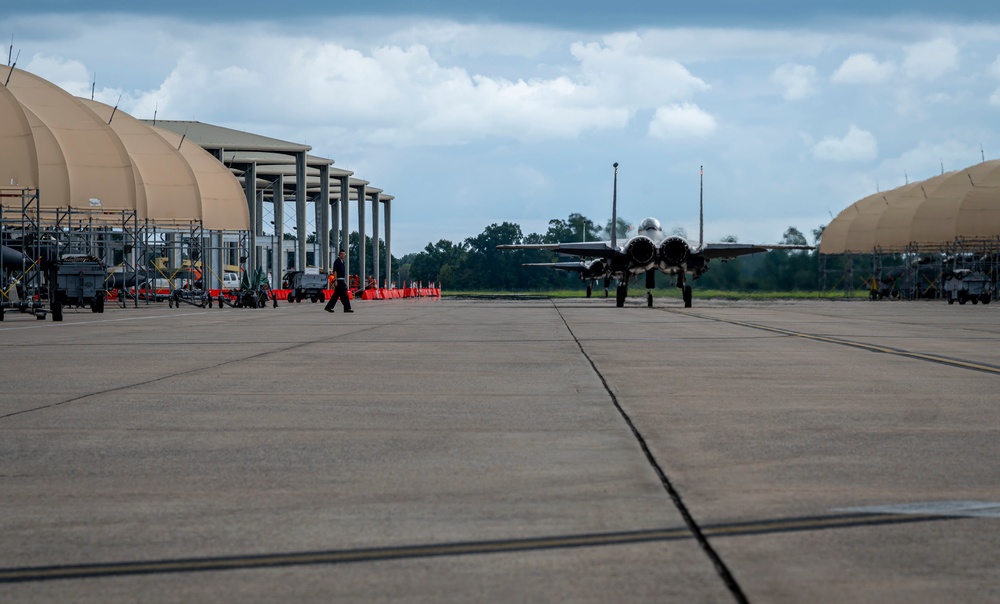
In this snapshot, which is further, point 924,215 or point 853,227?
point 853,227

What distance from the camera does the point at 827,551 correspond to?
13.5ft

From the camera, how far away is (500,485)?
5.45m

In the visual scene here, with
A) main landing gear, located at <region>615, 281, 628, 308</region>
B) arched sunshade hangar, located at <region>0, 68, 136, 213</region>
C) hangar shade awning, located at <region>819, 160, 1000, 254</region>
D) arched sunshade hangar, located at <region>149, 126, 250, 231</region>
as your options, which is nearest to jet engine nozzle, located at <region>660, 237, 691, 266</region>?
main landing gear, located at <region>615, 281, 628, 308</region>

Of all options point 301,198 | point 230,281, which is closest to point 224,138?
point 301,198

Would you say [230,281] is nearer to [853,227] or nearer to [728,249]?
[728,249]

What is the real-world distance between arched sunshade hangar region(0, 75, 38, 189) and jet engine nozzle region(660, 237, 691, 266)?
2457 cm

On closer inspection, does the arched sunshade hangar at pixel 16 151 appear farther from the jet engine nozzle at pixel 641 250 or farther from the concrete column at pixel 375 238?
the concrete column at pixel 375 238

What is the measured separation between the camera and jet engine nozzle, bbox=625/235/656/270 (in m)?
38.5

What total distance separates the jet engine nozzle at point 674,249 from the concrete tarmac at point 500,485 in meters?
26.3

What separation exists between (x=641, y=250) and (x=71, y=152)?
27.0m

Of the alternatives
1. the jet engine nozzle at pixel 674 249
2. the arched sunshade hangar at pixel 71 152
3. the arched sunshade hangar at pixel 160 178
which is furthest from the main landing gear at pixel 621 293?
the arched sunshade hangar at pixel 160 178

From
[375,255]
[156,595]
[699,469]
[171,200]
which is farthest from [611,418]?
[375,255]

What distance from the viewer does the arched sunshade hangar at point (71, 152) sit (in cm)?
4872

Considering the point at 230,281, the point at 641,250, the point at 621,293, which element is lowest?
the point at 230,281
